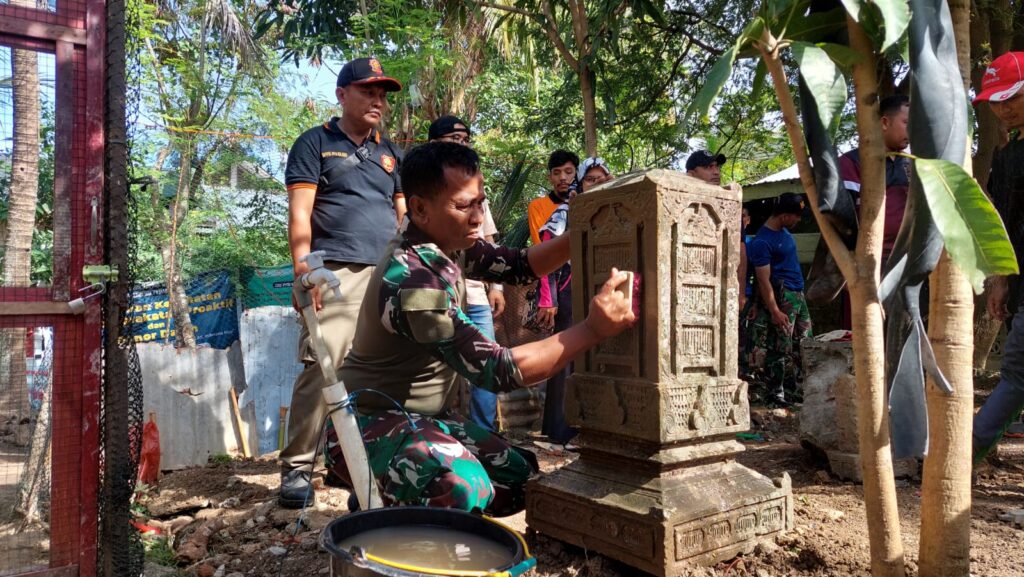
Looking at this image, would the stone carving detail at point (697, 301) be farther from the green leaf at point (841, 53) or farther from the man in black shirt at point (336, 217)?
the man in black shirt at point (336, 217)

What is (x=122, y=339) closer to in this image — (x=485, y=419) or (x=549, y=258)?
(x=549, y=258)

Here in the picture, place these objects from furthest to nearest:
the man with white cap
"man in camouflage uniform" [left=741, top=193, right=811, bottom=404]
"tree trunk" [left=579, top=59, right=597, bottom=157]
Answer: "tree trunk" [left=579, top=59, right=597, bottom=157] < "man in camouflage uniform" [left=741, top=193, right=811, bottom=404] < the man with white cap

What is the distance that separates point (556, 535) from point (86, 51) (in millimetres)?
2392

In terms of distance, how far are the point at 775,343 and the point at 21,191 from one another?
5.52 m

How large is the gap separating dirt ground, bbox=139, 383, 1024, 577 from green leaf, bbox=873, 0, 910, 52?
1756 millimetres

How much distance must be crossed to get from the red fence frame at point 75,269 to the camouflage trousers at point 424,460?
0.82m

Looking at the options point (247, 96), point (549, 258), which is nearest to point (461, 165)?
point (549, 258)

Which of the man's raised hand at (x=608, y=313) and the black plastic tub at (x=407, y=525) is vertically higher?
the man's raised hand at (x=608, y=313)

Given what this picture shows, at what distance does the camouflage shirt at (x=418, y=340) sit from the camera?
2250 millimetres

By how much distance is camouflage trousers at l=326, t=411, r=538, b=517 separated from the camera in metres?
2.26

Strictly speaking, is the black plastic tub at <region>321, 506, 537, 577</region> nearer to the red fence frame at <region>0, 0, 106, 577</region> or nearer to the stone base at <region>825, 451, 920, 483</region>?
the red fence frame at <region>0, 0, 106, 577</region>

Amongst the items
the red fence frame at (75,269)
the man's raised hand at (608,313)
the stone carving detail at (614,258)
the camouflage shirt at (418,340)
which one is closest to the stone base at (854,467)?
the stone carving detail at (614,258)

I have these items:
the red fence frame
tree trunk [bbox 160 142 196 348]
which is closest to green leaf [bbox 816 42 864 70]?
the red fence frame

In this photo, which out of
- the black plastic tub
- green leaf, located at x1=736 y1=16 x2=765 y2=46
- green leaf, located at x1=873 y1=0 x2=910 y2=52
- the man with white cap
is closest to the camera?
the black plastic tub
